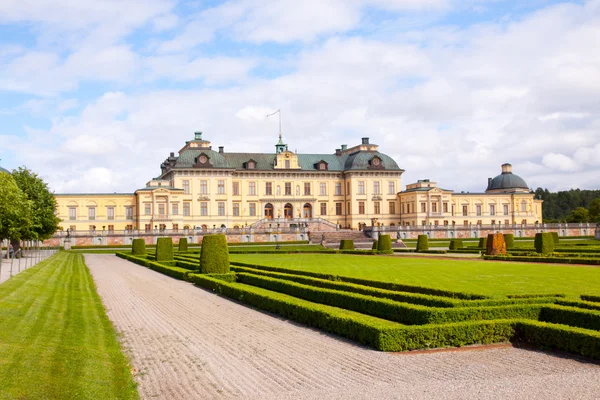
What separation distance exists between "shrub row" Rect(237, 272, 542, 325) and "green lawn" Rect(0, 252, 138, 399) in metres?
5.06

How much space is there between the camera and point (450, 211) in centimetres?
7062

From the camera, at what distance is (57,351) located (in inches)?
363

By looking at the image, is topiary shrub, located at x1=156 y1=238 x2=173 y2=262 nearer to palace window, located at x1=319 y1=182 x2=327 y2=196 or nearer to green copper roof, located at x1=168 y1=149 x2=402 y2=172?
green copper roof, located at x1=168 y1=149 x2=402 y2=172

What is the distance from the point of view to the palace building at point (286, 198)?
64062 millimetres

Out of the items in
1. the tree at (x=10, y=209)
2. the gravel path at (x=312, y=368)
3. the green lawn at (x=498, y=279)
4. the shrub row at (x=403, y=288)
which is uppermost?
the tree at (x=10, y=209)

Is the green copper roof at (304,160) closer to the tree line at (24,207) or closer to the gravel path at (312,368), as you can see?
the tree line at (24,207)

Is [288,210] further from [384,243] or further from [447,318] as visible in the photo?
[447,318]

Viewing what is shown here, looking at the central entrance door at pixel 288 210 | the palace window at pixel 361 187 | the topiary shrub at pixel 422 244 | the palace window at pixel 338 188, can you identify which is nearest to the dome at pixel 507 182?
the palace window at pixel 361 187

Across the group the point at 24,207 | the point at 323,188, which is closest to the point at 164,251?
the point at 24,207

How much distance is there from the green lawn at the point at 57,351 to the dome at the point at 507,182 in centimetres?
6785

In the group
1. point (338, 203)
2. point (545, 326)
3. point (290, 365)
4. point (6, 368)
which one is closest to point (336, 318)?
point (290, 365)

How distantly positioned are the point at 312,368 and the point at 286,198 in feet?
200

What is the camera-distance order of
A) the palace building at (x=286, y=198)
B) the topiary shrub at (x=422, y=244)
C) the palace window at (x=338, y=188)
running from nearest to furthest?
1. the topiary shrub at (x=422, y=244)
2. the palace building at (x=286, y=198)
3. the palace window at (x=338, y=188)

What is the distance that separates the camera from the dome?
75688mm
